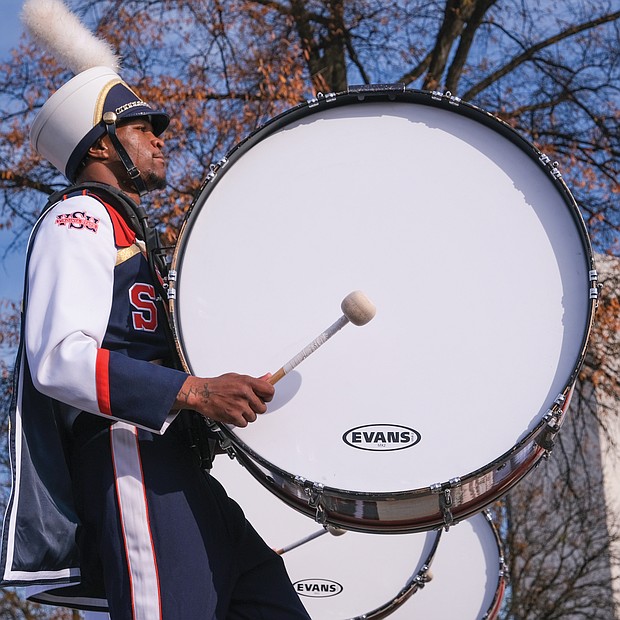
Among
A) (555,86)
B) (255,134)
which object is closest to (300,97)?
(555,86)

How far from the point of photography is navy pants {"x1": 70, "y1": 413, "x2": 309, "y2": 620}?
235cm

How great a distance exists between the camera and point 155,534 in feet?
7.79

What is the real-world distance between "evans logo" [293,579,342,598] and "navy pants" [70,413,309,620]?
165cm

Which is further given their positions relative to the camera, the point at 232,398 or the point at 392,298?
the point at 392,298

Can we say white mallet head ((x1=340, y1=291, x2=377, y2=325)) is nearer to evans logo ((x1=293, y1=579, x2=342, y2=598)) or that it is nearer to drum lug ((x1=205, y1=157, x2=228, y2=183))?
drum lug ((x1=205, y1=157, x2=228, y2=183))

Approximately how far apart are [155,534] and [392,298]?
29.7 inches

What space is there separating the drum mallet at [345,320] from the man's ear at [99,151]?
36.6 inches

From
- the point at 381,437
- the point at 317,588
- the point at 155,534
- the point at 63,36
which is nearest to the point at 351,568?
the point at 317,588

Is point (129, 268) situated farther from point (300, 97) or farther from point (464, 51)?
point (464, 51)

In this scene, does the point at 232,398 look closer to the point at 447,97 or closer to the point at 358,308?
the point at 358,308

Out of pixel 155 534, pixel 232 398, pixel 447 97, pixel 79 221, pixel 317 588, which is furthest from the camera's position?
pixel 317 588

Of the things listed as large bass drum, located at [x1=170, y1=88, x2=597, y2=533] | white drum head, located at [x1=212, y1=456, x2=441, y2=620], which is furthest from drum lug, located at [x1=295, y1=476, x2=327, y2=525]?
white drum head, located at [x1=212, y1=456, x2=441, y2=620]

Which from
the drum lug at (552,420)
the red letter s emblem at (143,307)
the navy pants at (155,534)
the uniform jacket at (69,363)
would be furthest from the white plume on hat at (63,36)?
the drum lug at (552,420)

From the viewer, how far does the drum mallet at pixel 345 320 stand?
2240 millimetres
